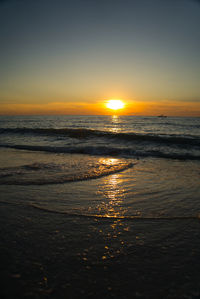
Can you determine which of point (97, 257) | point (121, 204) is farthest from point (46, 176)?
point (97, 257)

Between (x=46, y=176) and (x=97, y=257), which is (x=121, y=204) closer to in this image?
(x=97, y=257)

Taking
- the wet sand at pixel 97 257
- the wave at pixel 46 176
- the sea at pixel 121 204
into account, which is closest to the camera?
the wet sand at pixel 97 257

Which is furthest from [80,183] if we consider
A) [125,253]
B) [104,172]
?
[125,253]

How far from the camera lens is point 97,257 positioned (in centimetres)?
195

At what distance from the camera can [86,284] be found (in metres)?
1.62

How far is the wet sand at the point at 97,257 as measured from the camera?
1572mm

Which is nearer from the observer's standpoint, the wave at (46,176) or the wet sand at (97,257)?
the wet sand at (97,257)

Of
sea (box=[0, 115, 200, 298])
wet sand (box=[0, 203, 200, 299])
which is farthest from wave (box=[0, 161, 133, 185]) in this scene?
wet sand (box=[0, 203, 200, 299])

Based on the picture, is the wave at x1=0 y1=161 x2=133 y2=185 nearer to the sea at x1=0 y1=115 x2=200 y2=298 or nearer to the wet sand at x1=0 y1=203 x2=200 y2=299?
the sea at x1=0 y1=115 x2=200 y2=298

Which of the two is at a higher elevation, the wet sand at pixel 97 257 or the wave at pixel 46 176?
the wave at pixel 46 176

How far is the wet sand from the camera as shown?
61.9 inches

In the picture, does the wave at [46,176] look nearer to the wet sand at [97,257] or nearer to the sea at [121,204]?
the sea at [121,204]

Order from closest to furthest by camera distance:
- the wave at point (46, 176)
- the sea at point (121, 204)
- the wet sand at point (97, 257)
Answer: the wet sand at point (97, 257), the sea at point (121, 204), the wave at point (46, 176)

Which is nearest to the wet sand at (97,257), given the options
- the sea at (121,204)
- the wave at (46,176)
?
the sea at (121,204)
